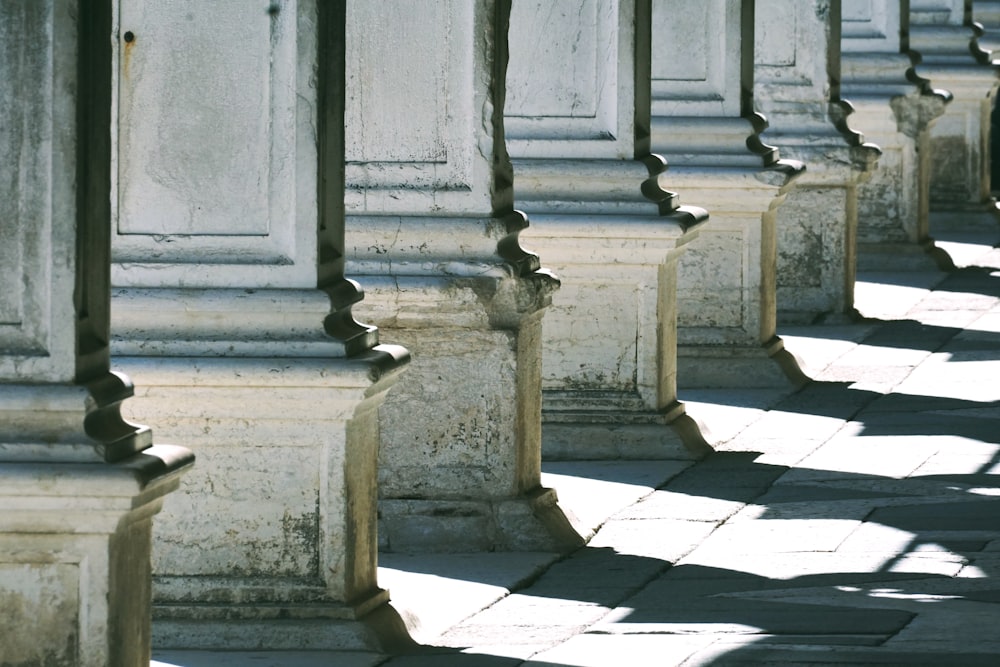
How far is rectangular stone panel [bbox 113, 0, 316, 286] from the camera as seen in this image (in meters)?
6.46

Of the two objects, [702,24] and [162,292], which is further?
[702,24]

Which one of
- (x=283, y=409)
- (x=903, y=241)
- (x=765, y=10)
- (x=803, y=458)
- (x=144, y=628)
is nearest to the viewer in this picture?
(x=144, y=628)

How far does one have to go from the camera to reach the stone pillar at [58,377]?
5008 mm

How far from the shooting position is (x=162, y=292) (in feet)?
21.4

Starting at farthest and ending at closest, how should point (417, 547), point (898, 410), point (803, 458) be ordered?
point (898, 410) < point (803, 458) < point (417, 547)

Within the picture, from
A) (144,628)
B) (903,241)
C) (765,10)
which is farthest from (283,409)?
(903,241)

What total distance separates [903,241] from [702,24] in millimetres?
4689

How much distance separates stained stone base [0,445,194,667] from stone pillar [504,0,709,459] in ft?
14.9

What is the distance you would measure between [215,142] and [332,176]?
32 cm

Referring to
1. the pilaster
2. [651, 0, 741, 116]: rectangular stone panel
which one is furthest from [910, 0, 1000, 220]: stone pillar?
[651, 0, 741, 116]: rectangular stone panel

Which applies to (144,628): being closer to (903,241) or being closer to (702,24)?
(702,24)

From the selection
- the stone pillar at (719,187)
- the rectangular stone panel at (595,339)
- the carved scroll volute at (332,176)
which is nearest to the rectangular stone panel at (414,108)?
the carved scroll volute at (332,176)

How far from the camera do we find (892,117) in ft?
50.5

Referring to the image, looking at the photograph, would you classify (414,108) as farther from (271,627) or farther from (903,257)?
(903,257)
